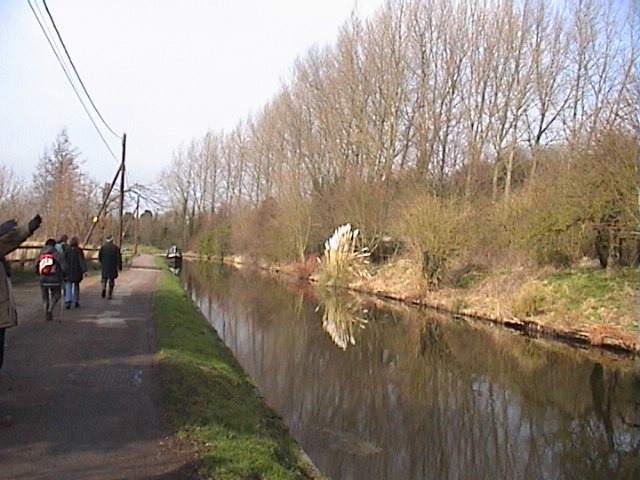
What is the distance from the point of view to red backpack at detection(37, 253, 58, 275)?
12078 millimetres

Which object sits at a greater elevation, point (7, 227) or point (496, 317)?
point (7, 227)

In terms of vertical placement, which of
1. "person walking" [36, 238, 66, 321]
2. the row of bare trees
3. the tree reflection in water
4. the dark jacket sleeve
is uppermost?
the row of bare trees

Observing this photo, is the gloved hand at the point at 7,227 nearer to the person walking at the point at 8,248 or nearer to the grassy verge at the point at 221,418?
the person walking at the point at 8,248

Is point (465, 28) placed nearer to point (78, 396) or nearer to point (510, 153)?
point (510, 153)

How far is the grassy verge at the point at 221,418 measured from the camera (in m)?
5.84

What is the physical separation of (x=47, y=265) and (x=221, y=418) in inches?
257

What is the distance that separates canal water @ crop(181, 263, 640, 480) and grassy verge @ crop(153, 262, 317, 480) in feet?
2.73

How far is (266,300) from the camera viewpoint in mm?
28234

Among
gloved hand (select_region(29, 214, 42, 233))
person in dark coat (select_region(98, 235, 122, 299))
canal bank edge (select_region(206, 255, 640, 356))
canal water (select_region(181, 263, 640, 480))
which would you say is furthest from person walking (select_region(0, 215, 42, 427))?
canal bank edge (select_region(206, 255, 640, 356))

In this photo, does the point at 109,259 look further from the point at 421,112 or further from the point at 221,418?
the point at 421,112

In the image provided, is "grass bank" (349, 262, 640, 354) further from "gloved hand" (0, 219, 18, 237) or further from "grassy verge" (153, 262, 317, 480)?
"gloved hand" (0, 219, 18, 237)

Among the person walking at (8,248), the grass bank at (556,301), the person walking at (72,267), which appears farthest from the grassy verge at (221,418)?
the grass bank at (556,301)

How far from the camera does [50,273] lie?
12.1 m

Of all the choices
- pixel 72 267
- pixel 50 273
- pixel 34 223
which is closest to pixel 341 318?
pixel 72 267
